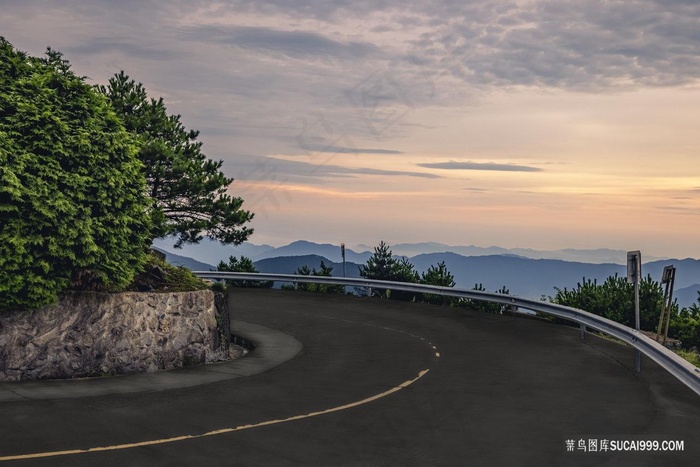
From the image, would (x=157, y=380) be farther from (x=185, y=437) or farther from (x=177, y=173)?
(x=177, y=173)

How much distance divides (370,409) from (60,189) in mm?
8141

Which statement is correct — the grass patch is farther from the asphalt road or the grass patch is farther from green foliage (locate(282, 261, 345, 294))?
green foliage (locate(282, 261, 345, 294))


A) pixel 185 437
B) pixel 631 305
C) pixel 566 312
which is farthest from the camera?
pixel 631 305

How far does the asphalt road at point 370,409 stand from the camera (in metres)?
10.2

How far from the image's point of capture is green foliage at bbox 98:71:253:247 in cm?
3098

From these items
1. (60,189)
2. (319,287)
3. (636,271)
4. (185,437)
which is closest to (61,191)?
(60,189)

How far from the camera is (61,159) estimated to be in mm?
15859

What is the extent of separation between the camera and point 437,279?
32.4 metres

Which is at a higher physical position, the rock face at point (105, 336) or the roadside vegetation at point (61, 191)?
the roadside vegetation at point (61, 191)

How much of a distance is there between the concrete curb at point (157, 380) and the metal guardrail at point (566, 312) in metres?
7.59

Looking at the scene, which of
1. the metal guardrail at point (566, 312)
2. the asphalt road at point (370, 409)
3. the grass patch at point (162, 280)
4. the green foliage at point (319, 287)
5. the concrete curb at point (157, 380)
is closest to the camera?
the asphalt road at point (370, 409)

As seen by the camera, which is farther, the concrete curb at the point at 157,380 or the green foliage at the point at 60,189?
the green foliage at the point at 60,189

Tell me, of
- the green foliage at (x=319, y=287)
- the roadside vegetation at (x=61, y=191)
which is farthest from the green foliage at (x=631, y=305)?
the roadside vegetation at (x=61, y=191)

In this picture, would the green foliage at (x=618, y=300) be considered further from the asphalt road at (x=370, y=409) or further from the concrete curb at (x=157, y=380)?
the concrete curb at (x=157, y=380)
